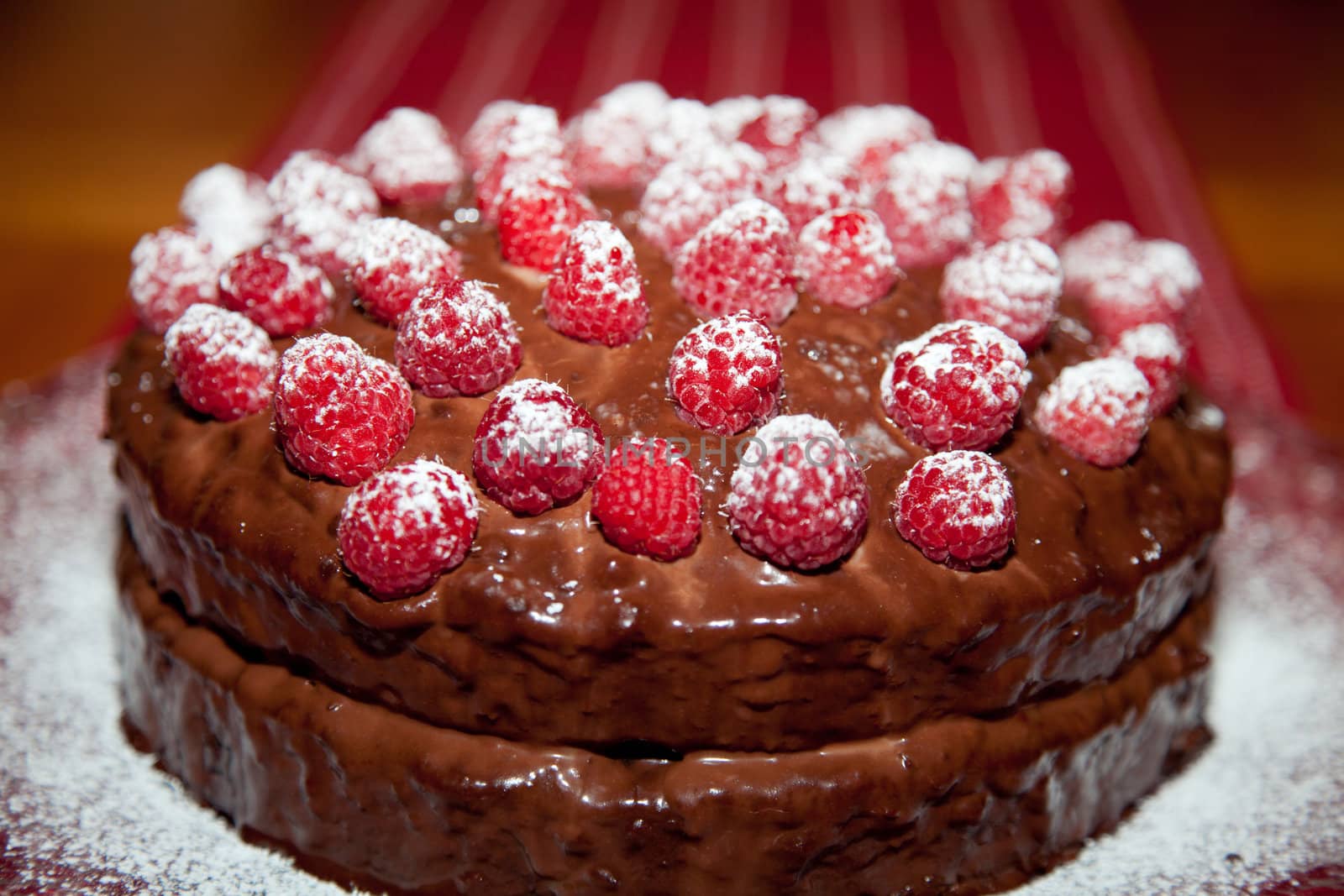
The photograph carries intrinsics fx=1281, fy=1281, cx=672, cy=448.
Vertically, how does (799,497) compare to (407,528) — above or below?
above

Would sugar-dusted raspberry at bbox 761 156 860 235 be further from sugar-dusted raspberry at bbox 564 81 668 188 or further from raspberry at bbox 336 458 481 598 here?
raspberry at bbox 336 458 481 598

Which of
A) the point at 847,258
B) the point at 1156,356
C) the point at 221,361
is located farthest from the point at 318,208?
the point at 1156,356

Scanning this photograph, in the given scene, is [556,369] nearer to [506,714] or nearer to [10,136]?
[506,714]

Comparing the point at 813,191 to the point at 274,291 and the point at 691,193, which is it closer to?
the point at 691,193

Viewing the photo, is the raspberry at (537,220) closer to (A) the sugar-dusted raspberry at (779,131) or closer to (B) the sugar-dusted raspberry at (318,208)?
(B) the sugar-dusted raspberry at (318,208)

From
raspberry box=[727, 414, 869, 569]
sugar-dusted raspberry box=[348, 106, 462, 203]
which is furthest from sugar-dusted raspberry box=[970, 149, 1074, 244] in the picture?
sugar-dusted raspberry box=[348, 106, 462, 203]

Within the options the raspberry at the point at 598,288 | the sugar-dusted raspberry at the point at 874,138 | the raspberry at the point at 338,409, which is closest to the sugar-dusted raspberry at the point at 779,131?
the sugar-dusted raspberry at the point at 874,138
